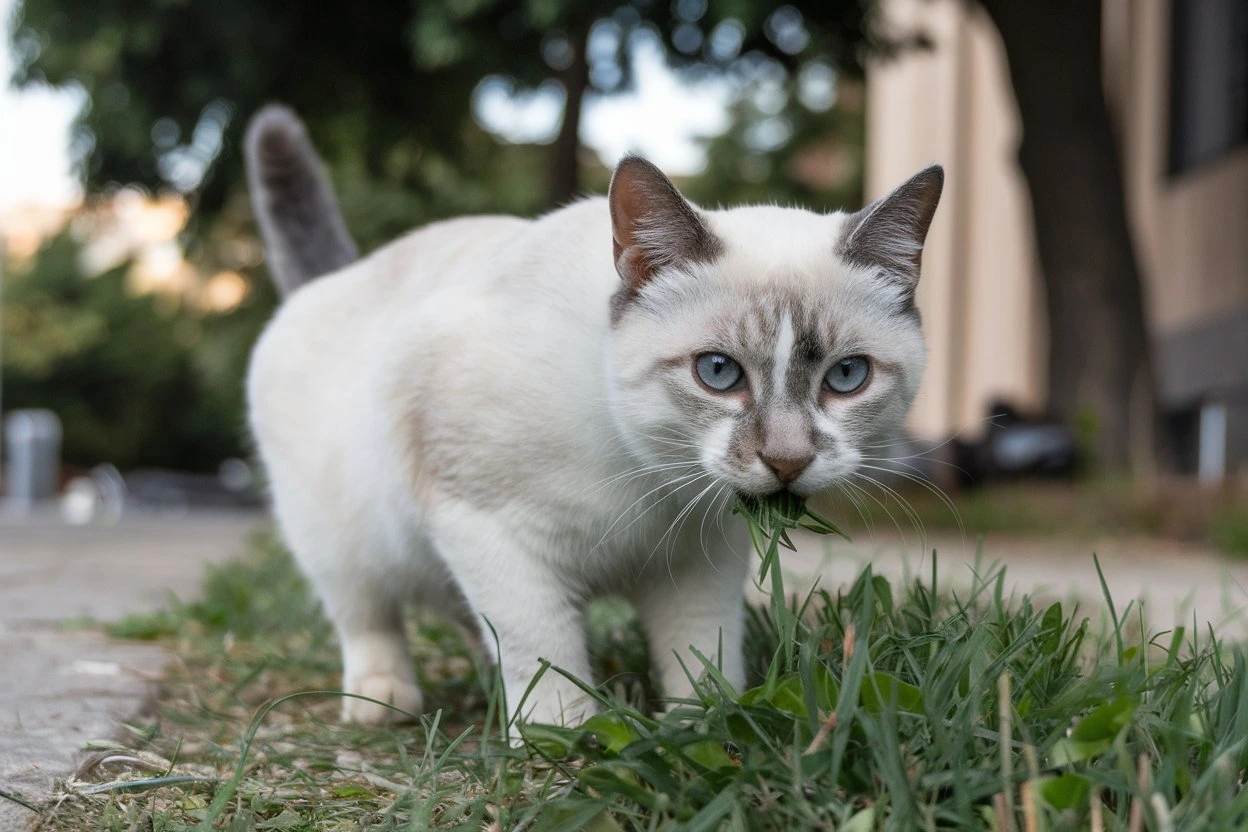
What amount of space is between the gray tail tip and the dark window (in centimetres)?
848

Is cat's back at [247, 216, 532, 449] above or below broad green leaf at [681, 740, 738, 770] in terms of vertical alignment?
above

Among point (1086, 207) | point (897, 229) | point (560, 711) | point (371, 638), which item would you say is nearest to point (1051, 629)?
point (897, 229)

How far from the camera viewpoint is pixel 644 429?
6.98 ft

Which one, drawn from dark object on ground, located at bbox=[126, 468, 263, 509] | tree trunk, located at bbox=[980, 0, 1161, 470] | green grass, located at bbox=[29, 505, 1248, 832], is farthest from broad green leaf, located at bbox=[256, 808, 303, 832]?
dark object on ground, located at bbox=[126, 468, 263, 509]

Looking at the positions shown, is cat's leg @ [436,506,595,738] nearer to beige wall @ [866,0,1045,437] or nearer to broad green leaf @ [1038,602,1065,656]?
broad green leaf @ [1038,602,1065,656]

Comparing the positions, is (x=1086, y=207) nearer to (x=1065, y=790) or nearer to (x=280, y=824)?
(x=1065, y=790)

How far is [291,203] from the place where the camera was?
138 inches

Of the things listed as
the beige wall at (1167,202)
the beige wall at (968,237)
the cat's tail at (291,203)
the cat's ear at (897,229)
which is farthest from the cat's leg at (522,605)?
the beige wall at (968,237)

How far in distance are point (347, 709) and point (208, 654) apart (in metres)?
0.69

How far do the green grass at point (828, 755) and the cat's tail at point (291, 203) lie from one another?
62.1 inches

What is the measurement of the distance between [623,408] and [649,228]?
30cm

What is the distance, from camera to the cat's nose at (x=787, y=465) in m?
1.93

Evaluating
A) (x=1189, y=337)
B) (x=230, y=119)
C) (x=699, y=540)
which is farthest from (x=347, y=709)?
(x=1189, y=337)

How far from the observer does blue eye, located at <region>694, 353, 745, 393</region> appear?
205 centimetres
